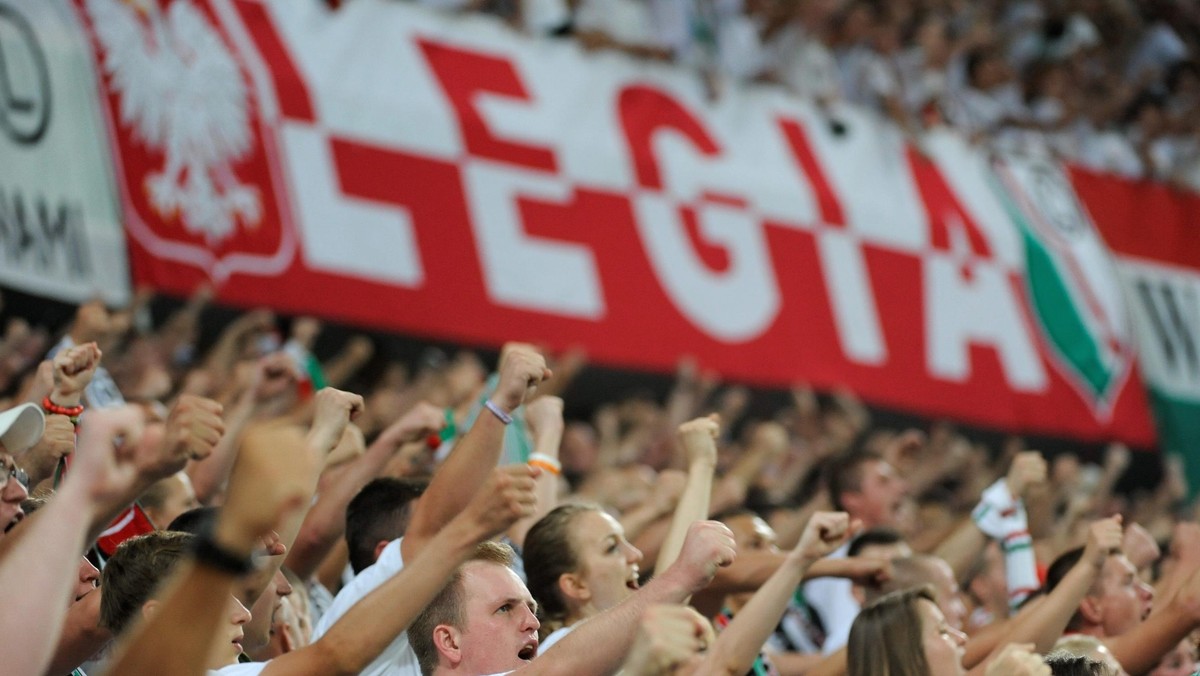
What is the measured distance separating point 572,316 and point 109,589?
587 centimetres

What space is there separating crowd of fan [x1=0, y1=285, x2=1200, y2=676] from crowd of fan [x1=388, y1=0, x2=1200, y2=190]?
3.41 m

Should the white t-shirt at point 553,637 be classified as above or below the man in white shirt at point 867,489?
above

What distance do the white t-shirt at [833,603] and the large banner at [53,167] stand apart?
3.36 m

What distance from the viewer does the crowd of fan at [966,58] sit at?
9891 millimetres

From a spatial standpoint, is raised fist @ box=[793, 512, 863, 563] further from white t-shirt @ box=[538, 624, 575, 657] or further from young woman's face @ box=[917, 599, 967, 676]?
white t-shirt @ box=[538, 624, 575, 657]

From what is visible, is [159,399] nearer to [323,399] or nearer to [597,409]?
[323,399]

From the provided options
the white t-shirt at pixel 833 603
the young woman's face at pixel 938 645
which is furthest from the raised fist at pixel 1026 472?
the young woman's face at pixel 938 645

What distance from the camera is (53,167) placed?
7.01 metres

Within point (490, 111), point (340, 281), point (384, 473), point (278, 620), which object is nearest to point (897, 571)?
point (384, 473)

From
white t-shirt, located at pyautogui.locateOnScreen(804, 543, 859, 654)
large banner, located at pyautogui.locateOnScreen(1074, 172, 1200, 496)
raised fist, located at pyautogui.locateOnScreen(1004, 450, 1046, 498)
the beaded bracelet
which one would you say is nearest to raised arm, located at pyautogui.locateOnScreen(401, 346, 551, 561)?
the beaded bracelet

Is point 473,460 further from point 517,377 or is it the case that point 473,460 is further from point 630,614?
point 630,614

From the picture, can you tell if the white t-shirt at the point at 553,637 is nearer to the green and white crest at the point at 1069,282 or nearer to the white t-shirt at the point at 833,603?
the white t-shirt at the point at 833,603

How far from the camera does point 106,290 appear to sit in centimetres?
711

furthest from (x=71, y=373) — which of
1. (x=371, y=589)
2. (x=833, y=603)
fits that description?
(x=833, y=603)
